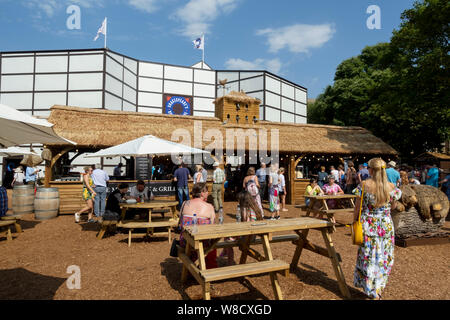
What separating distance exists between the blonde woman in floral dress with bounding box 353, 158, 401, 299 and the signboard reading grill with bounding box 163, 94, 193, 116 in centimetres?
1972

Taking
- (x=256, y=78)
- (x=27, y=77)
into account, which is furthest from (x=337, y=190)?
(x=27, y=77)

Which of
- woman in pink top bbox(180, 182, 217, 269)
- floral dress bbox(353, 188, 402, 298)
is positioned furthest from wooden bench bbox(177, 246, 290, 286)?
floral dress bbox(353, 188, 402, 298)

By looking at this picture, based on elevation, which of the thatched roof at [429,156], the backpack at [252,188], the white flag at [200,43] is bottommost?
the backpack at [252,188]

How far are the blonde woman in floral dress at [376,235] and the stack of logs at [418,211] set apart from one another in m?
2.72

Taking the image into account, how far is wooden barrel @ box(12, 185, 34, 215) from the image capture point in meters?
8.82

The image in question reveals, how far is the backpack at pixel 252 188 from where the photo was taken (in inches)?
256

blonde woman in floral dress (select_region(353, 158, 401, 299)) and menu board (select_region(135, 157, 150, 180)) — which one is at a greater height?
menu board (select_region(135, 157, 150, 180))

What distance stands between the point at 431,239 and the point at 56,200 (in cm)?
1033

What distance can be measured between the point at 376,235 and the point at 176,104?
803 inches

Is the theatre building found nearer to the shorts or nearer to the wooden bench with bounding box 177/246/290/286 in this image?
the shorts

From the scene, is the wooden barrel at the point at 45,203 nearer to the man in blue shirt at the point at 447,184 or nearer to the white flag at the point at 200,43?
the man in blue shirt at the point at 447,184

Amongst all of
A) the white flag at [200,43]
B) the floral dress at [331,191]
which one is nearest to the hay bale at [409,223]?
the floral dress at [331,191]

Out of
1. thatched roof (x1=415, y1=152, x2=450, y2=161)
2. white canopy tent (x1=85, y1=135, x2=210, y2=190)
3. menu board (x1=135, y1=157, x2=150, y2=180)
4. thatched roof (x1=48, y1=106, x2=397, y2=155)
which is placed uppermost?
thatched roof (x1=48, y1=106, x2=397, y2=155)

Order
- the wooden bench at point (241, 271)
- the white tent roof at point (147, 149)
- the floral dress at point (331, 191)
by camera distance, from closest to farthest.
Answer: the wooden bench at point (241, 271), the white tent roof at point (147, 149), the floral dress at point (331, 191)
